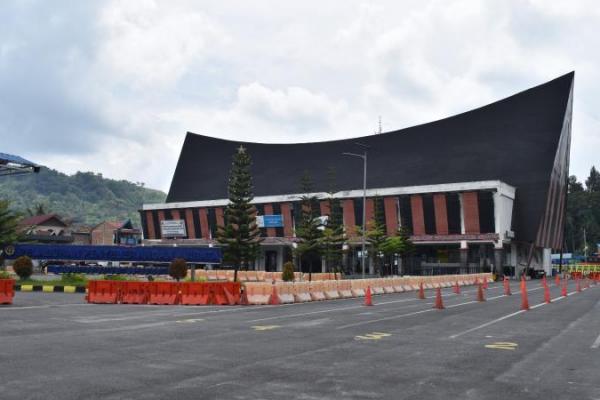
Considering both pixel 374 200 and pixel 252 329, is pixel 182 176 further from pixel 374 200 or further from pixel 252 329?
pixel 252 329

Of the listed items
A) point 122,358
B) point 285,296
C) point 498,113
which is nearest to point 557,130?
point 498,113

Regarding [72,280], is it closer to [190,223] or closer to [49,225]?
[190,223]

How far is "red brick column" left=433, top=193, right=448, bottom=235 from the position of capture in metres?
73.7

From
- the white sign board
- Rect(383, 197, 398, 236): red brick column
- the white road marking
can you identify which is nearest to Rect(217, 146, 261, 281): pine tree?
Rect(383, 197, 398, 236): red brick column

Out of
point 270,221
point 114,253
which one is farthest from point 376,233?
point 114,253

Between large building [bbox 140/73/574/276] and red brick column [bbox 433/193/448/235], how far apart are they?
13 centimetres

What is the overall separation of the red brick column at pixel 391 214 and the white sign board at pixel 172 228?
37152mm

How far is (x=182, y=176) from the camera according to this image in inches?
4675

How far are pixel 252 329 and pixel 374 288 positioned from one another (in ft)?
70.5

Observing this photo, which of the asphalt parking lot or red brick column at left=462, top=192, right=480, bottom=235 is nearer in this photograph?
the asphalt parking lot

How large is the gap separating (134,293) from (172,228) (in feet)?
246

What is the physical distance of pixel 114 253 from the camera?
5131 centimetres

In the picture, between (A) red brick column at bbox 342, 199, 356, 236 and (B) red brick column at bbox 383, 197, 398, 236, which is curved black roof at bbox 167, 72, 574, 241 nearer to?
(A) red brick column at bbox 342, 199, 356, 236

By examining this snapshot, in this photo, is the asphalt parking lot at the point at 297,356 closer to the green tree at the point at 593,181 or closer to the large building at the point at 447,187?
the large building at the point at 447,187
